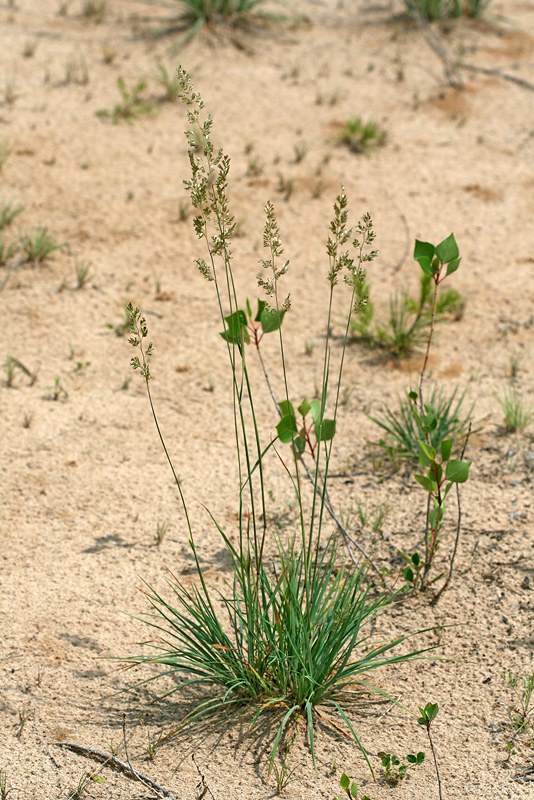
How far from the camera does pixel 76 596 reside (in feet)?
8.78

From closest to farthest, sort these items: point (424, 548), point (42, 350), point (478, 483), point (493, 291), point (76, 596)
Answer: point (76, 596)
point (424, 548)
point (478, 483)
point (42, 350)
point (493, 291)

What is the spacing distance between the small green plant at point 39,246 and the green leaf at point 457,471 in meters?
2.89

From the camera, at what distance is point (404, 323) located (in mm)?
4207

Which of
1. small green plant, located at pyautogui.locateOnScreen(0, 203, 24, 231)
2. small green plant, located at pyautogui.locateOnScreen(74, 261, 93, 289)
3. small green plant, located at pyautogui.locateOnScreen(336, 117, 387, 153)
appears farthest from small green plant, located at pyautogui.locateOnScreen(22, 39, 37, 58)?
small green plant, located at pyautogui.locateOnScreen(74, 261, 93, 289)

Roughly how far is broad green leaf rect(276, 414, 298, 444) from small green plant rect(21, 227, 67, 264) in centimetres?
267

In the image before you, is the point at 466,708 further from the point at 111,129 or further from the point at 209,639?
the point at 111,129

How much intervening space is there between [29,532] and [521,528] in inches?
68.8

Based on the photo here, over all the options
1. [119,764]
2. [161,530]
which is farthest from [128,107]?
[119,764]

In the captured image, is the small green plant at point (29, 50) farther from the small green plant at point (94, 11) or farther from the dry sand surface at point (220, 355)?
the small green plant at point (94, 11)

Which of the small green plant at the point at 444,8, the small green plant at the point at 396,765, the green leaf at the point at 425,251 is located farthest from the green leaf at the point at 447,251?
the small green plant at the point at 444,8

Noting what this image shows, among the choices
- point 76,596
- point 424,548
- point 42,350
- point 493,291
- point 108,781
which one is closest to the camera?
point 108,781

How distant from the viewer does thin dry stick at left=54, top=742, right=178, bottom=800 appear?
200cm

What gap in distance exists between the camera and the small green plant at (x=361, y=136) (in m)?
5.83

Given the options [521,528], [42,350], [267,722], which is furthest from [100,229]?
[267,722]
